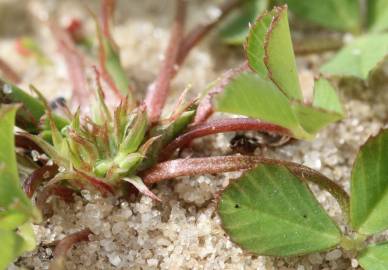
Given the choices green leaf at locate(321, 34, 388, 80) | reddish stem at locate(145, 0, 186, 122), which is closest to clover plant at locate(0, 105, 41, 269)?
reddish stem at locate(145, 0, 186, 122)

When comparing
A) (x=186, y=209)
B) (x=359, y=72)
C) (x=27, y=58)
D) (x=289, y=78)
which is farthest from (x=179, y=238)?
(x=27, y=58)

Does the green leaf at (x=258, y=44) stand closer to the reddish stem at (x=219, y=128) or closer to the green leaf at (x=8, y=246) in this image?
the reddish stem at (x=219, y=128)

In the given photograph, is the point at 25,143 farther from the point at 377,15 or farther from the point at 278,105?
the point at 377,15

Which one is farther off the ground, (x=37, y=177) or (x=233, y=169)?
(x=233, y=169)

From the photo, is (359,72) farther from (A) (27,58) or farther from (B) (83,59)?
(A) (27,58)

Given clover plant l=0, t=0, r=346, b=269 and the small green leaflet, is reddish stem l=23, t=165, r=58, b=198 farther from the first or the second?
the small green leaflet

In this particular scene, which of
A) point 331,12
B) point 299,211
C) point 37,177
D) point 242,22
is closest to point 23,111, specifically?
point 37,177
